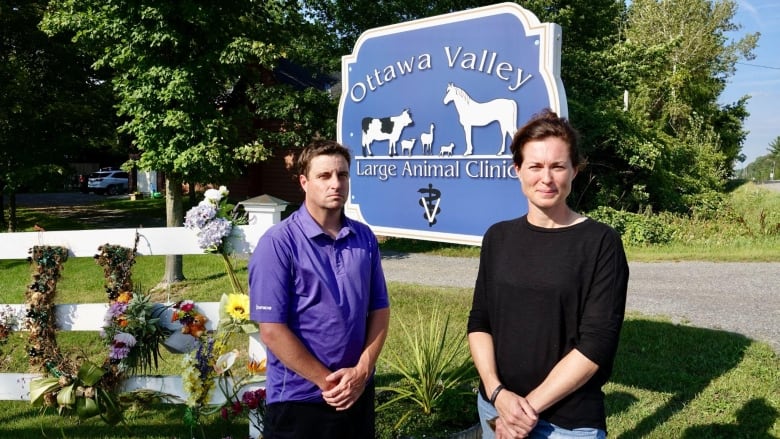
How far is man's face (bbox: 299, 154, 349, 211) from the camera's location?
218cm

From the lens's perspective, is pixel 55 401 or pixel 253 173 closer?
pixel 55 401

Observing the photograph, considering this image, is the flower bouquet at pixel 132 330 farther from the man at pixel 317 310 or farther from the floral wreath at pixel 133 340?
the man at pixel 317 310

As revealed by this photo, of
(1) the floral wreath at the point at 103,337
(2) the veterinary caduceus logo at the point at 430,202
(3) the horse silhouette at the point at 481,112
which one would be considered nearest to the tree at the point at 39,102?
(1) the floral wreath at the point at 103,337

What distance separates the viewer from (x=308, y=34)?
1107 centimetres

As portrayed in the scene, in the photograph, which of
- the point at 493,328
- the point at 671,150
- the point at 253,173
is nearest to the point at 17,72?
the point at 253,173

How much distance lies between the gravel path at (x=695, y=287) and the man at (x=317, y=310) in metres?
4.59

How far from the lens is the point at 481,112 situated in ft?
11.3

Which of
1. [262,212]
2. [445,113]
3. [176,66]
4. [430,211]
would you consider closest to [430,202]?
[430,211]

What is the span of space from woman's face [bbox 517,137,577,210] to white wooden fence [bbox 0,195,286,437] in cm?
173

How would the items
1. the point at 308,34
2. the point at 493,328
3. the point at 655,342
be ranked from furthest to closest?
the point at 308,34
the point at 655,342
the point at 493,328

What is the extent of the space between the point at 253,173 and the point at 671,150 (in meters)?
13.8

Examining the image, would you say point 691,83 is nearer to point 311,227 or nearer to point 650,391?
point 650,391

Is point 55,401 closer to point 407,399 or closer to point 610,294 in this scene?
point 407,399

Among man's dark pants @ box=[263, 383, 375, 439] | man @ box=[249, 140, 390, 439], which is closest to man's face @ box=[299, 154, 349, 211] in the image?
man @ box=[249, 140, 390, 439]
